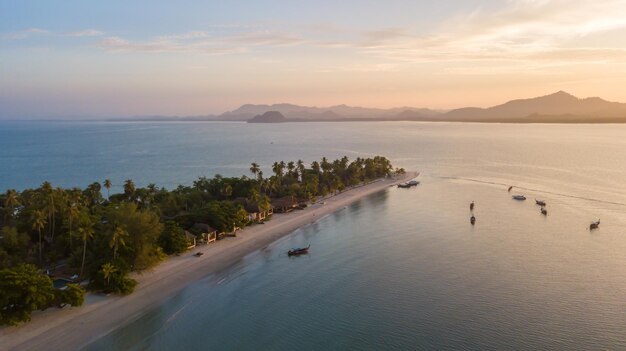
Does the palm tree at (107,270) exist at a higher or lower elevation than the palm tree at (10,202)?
lower

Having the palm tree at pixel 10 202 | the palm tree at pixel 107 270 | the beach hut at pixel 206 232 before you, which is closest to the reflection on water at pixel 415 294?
the palm tree at pixel 107 270

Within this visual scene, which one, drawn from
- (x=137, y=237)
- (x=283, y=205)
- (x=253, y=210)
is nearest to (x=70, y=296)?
(x=137, y=237)

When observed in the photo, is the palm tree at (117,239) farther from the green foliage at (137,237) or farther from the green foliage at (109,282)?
the green foliage at (109,282)

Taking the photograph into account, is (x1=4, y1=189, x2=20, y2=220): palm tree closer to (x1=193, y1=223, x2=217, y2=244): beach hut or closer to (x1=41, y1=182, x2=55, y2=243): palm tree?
(x1=41, y1=182, x2=55, y2=243): palm tree

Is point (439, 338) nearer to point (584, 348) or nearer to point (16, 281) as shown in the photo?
point (584, 348)

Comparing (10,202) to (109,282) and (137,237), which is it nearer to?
(137,237)
